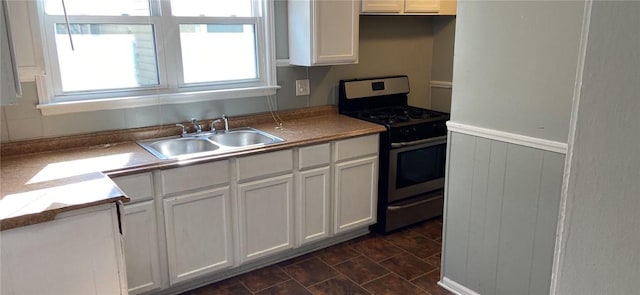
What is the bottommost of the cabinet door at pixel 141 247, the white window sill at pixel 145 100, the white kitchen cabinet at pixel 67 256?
the cabinet door at pixel 141 247

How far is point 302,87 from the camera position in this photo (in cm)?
353

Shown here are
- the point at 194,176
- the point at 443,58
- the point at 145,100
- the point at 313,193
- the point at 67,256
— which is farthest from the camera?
the point at 443,58

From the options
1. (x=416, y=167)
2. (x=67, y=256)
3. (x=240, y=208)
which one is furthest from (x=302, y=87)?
(x=67, y=256)

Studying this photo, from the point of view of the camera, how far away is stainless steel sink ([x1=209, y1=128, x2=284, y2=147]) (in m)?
3.09

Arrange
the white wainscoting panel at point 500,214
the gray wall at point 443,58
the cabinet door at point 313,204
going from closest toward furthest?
the white wainscoting panel at point 500,214 < the cabinet door at point 313,204 < the gray wall at point 443,58

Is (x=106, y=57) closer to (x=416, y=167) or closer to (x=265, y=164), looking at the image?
(x=265, y=164)

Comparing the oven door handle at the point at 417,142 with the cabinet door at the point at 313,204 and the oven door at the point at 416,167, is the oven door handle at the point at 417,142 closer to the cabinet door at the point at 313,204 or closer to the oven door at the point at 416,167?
the oven door at the point at 416,167

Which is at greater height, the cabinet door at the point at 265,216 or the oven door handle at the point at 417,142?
the oven door handle at the point at 417,142

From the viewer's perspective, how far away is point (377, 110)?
3840mm

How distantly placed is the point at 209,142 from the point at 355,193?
1048mm

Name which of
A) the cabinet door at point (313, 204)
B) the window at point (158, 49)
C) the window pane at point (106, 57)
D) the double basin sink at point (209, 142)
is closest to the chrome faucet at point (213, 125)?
the double basin sink at point (209, 142)

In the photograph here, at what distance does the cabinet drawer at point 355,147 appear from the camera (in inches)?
123

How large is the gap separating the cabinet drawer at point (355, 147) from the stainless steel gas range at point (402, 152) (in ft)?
0.32

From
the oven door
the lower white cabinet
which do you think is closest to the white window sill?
the lower white cabinet
